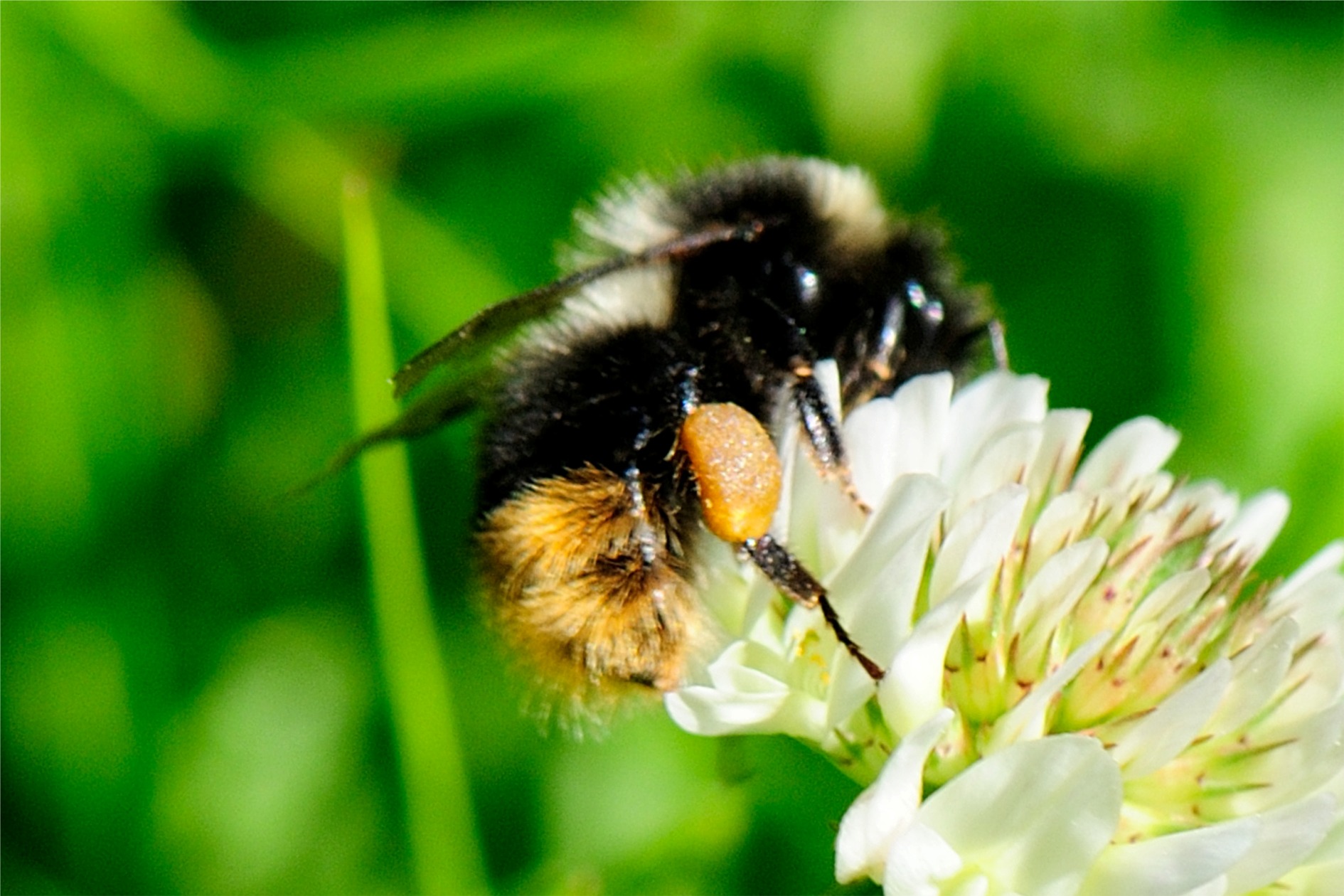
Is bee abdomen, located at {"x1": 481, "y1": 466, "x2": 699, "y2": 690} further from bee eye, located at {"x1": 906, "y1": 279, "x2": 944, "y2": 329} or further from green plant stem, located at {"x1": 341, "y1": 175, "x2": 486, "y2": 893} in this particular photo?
green plant stem, located at {"x1": 341, "y1": 175, "x2": 486, "y2": 893}

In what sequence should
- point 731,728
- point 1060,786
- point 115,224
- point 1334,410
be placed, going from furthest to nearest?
point 115,224 → point 1334,410 → point 731,728 → point 1060,786

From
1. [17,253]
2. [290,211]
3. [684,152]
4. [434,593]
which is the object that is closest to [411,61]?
[290,211]

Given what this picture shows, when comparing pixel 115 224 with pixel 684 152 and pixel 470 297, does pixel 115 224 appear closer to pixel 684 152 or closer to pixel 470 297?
pixel 470 297

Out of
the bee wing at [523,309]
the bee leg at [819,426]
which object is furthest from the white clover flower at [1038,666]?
the bee wing at [523,309]

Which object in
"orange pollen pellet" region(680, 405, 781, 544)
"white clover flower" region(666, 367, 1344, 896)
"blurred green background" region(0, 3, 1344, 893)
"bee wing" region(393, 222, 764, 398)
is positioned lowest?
"white clover flower" region(666, 367, 1344, 896)

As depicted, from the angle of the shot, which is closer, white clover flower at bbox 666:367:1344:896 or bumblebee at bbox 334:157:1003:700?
white clover flower at bbox 666:367:1344:896

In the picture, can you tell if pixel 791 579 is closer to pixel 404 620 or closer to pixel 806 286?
pixel 806 286

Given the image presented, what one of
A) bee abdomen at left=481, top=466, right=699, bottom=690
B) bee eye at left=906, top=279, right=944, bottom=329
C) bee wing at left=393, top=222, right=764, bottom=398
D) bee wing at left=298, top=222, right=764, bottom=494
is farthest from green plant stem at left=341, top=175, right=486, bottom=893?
bee eye at left=906, top=279, right=944, bottom=329
